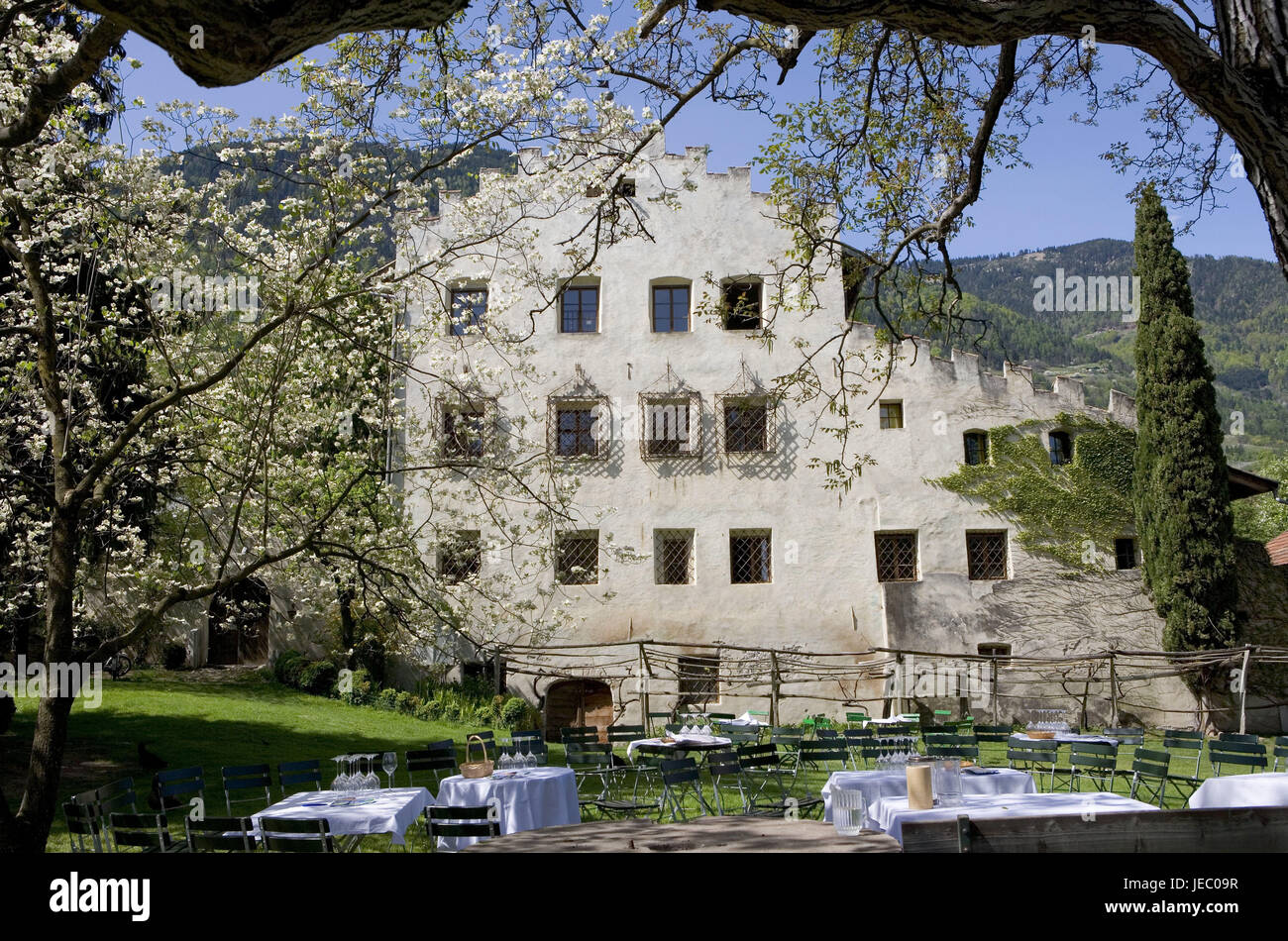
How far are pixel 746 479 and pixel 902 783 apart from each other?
15978 millimetres

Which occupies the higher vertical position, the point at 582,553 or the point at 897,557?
the point at 582,553

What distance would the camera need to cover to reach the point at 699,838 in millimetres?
4699

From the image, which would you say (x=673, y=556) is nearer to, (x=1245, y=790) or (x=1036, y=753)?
(x=1036, y=753)

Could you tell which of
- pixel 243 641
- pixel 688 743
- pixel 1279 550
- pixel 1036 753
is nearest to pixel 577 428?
pixel 243 641

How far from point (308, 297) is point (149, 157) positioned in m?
2.25

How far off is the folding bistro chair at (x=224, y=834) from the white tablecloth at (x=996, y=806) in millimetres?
4365

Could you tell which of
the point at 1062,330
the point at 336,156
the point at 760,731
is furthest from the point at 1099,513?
the point at 1062,330

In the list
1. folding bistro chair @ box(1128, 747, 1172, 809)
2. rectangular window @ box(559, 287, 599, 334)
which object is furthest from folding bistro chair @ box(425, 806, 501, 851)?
rectangular window @ box(559, 287, 599, 334)

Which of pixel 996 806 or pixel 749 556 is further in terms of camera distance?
pixel 749 556

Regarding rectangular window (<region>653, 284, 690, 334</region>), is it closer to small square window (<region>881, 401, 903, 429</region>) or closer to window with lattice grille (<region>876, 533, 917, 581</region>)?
small square window (<region>881, 401, 903, 429</region>)

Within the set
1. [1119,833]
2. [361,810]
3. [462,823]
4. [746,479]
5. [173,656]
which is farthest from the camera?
[746,479]

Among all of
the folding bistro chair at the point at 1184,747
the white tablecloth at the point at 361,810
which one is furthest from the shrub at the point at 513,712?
the folding bistro chair at the point at 1184,747

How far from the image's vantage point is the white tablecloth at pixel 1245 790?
7.96 metres
